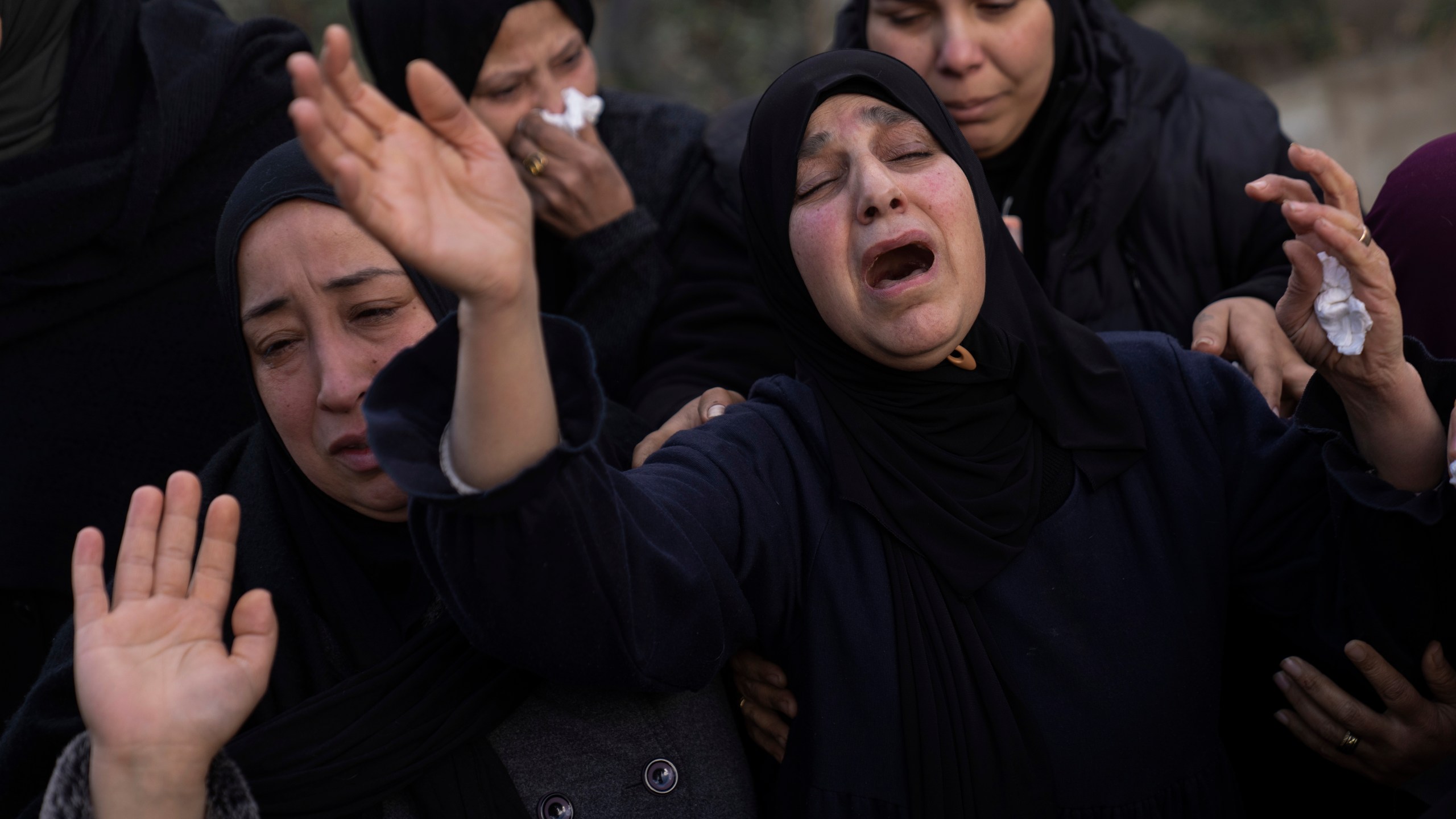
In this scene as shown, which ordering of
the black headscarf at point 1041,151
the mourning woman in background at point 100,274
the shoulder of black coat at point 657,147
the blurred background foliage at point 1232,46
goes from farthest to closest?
the blurred background foliage at point 1232,46 → the shoulder of black coat at point 657,147 → the black headscarf at point 1041,151 → the mourning woman in background at point 100,274

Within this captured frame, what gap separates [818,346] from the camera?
94.3 inches

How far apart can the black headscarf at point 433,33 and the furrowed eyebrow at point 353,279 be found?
1218mm

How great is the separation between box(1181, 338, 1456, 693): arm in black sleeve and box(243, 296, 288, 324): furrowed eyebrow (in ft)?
5.22

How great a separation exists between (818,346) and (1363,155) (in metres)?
5.72

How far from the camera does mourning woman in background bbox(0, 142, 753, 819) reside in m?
2.11

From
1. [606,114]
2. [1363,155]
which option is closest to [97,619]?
[606,114]

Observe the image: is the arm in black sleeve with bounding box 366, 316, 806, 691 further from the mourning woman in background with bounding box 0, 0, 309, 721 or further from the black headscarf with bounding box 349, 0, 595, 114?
the black headscarf with bounding box 349, 0, 595, 114

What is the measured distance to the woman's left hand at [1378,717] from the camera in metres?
2.21

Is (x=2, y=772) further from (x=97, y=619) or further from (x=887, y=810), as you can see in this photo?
(x=887, y=810)

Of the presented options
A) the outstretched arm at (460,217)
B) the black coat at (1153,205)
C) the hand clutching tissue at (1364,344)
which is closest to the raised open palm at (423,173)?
the outstretched arm at (460,217)

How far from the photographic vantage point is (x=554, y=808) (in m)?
2.18

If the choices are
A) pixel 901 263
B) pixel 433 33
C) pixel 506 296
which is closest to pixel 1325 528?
pixel 901 263

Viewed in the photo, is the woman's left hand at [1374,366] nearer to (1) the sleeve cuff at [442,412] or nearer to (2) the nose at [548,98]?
(1) the sleeve cuff at [442,412]

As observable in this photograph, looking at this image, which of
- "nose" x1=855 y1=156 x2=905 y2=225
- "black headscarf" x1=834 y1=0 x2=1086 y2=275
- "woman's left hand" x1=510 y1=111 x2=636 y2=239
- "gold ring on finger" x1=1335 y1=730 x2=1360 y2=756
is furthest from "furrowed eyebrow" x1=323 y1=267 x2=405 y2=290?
"gold ring on finger" x1=1335 y1=730 x2=1360 y2=756
